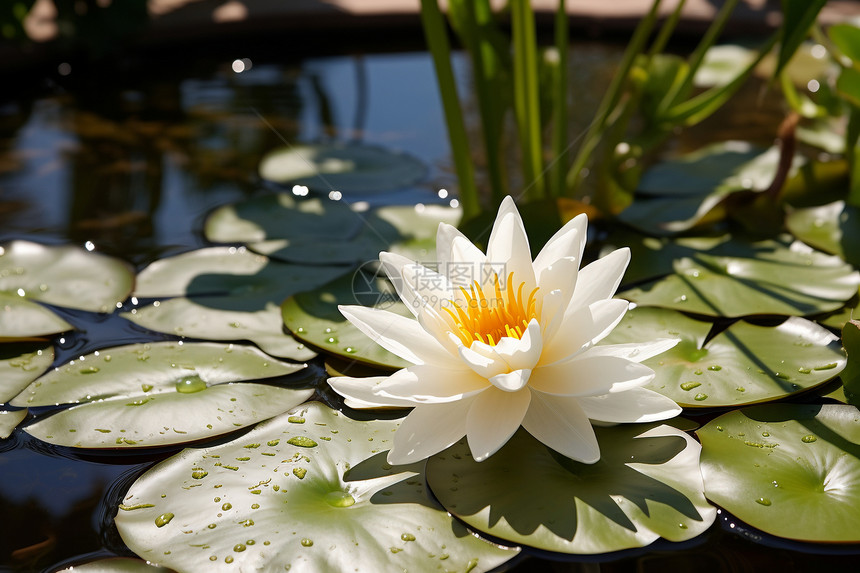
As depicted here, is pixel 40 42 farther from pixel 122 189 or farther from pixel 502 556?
pixel 502 556

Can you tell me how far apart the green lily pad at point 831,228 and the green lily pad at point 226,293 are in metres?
0.83

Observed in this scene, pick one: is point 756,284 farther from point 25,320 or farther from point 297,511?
point 25,320

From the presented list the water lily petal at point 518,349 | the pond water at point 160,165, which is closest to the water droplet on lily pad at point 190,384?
the pond water at point 160,165

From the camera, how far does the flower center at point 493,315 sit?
821 mm

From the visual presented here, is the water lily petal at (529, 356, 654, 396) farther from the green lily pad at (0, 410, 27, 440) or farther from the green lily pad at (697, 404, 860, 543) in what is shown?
the green lily pad at (0, 410, 27, 440)

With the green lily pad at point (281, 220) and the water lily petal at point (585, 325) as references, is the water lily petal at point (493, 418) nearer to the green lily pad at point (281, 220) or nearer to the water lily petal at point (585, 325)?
the water lily petal at point (585, 325)

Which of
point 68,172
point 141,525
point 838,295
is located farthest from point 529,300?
point 68,172

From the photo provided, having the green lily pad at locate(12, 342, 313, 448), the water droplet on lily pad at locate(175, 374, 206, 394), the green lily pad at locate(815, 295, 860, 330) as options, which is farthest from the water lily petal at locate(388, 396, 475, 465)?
the green lily pad at locate(815, 295, 860, 330)

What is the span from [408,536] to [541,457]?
184 millimetres

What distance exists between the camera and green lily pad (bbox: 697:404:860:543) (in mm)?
754

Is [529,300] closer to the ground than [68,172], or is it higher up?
higher up

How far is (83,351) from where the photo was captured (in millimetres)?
1090

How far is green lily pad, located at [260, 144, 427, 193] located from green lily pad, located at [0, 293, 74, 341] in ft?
2.11

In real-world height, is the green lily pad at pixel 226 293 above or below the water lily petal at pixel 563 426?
below
